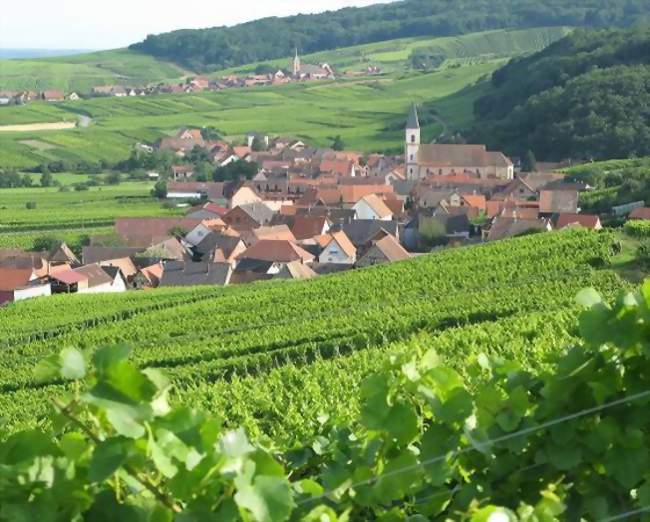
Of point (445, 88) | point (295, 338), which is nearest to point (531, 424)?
point (295, 338)

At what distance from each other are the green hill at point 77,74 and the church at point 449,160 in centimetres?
9502

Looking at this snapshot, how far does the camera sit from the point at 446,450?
10.0ft

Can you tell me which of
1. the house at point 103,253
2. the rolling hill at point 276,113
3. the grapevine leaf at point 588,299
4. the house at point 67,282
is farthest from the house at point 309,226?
the grapevine leaf at point 588,299

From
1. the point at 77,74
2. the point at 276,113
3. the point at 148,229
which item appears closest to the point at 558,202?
the point at 148,229

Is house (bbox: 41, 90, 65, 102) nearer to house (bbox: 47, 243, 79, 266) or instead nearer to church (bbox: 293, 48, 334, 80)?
church (bbox: 293, 48, 334, 80)

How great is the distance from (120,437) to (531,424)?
1389 mm

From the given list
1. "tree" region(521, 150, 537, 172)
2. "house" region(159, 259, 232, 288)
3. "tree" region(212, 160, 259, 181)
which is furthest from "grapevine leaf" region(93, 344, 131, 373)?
"tree" region(212, 160, 259, 181)

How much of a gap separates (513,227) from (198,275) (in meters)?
15.3

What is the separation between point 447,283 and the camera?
91.1ft

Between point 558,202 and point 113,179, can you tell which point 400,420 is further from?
point 113,179

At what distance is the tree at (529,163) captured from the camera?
251 ft

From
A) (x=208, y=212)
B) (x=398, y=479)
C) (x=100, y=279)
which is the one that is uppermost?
(x=398, y=479)

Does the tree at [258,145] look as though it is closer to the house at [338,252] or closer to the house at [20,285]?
the house at [338,252]

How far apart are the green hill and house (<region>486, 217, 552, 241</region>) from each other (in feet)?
410
